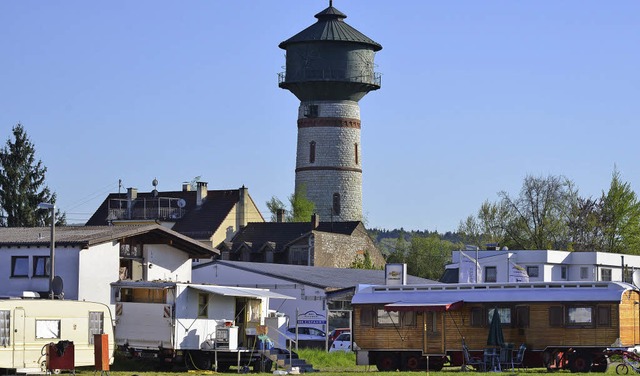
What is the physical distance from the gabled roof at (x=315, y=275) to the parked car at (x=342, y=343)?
588cm

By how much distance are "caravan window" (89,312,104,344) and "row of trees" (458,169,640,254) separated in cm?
5559

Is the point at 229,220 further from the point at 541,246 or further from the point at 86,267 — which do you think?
the point at 86,267

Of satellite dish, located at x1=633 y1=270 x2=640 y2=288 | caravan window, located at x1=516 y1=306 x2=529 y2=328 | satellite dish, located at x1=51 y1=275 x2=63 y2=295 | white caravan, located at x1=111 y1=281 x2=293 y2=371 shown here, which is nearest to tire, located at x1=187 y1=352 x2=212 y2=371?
white caravan, located at x1=111 y1=281 x2=293 y2=371

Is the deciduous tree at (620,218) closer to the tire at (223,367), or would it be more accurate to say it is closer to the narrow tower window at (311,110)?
the narrow tower window at (311,110)

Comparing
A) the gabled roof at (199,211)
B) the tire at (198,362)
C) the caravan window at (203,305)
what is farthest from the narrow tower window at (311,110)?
the tire at (198,362)

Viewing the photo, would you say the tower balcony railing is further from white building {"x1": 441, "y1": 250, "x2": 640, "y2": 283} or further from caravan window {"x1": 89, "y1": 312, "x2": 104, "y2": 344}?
caravan window {"x1": 89, "y1": 312, "x2": 104, "y2": 344}

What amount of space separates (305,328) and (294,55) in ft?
145

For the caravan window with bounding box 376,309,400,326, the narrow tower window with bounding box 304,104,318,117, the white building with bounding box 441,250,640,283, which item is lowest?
the caravan window with bounding box 376,309,400,326

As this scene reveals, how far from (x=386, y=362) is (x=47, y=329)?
11899 millimetres

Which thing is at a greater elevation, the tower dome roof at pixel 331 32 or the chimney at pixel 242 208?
the tower dome roof at pixel 331 32

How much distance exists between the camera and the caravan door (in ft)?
121

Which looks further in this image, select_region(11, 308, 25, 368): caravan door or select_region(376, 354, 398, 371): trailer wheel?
select_region(376, 354, 398, 371): trailer wheel

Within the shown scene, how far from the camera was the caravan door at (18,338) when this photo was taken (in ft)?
121

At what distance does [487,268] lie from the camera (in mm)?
72062
